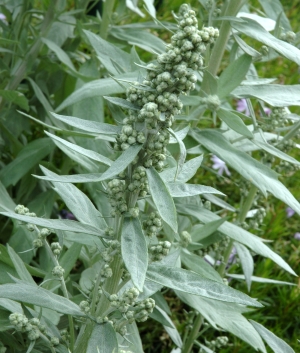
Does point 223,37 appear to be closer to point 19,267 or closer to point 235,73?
point 235,73

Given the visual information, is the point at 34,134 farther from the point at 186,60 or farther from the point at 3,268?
the point at 186,60

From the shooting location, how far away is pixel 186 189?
1369mm

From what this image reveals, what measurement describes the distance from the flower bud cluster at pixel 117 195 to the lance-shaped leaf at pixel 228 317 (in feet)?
2.24

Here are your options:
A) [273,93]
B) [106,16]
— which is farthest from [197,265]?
[106,16]

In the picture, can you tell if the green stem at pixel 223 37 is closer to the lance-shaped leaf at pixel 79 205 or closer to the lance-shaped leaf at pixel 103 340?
the lance-shaped leaf at pixel 79 205

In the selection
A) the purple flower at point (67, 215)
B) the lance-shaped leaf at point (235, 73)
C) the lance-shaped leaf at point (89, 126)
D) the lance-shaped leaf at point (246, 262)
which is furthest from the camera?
the purple flower at point (67, 215)

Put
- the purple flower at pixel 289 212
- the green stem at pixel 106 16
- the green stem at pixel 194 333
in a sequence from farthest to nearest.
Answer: the purple flower at pixel 289 212, the green stem at pixel 106 16, the green stem at pixel 194 333

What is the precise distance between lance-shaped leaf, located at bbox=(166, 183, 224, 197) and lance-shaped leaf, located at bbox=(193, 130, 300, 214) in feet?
1.58

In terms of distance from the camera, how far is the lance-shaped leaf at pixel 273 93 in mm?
1783

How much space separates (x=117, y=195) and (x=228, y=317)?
828 mm

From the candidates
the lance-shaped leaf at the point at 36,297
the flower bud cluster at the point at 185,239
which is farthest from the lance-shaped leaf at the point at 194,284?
the flower bud cluster at the point at 185,239

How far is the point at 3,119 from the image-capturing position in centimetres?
253

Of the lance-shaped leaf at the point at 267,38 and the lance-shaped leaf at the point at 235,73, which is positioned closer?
the lance-shaped leaf at the point at 267,38

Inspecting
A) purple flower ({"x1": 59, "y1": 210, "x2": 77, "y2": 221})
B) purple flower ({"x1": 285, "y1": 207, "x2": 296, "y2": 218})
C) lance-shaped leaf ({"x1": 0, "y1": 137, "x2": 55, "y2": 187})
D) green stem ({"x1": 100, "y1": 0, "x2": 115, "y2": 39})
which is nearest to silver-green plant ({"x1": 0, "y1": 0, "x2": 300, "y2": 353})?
lance-shaped leaf ({"x1": 0, "y1": 137, "x2": 55, "y2": 187})
